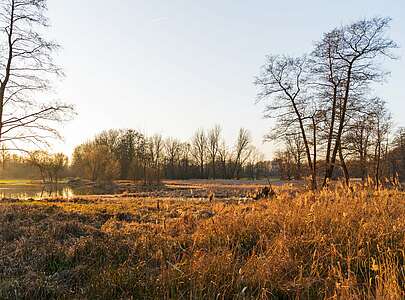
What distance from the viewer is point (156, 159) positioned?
2419 inches

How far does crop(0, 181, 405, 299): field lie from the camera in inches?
162

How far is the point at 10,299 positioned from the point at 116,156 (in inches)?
2372

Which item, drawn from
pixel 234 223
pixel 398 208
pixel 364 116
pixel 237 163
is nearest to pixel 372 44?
pixel 364 116

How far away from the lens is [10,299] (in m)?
4.12

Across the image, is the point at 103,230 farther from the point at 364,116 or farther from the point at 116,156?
the point at 116,156

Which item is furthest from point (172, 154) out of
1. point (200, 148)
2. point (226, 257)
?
point (226, 257)

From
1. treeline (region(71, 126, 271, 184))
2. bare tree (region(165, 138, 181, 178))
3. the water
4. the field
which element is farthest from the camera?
bare tree (region(165, 138, 181, 178))

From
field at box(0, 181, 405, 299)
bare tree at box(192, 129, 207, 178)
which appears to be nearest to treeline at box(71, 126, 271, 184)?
bare tree at box(192, 129, 207, 178)

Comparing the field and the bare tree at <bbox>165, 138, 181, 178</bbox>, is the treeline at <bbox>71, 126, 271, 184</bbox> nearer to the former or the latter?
the bare tree at <bbox>165, 138, 181, 178</bbox>

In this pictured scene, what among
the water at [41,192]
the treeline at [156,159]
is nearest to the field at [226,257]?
the water at [41,192]

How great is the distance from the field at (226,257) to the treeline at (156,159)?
4280cm

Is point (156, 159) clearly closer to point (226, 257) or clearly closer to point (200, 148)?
point (200, 148)

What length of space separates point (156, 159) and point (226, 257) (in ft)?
188

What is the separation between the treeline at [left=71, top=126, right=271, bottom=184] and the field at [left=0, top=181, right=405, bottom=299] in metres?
42.8
